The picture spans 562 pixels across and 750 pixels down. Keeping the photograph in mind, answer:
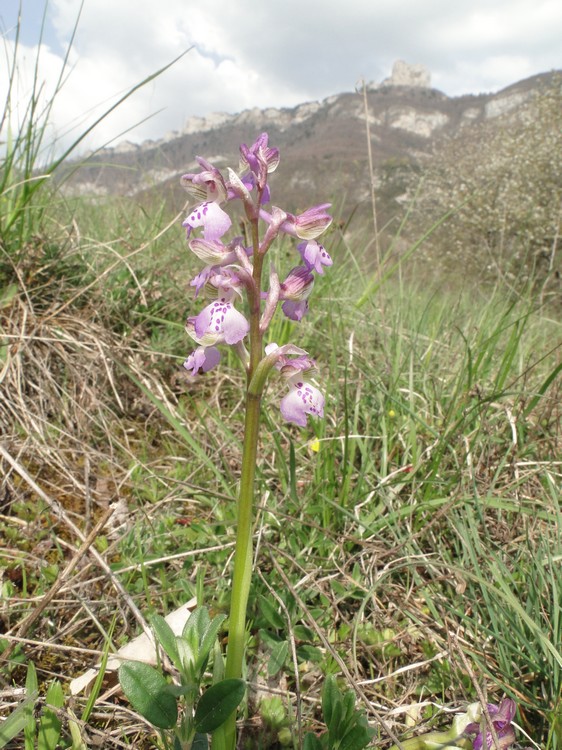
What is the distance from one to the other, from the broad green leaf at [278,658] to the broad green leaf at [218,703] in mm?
413

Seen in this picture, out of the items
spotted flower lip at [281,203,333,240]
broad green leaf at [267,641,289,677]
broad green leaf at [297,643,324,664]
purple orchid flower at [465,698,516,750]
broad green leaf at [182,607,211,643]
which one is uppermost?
spotted flower lip at [281,203,333,240]

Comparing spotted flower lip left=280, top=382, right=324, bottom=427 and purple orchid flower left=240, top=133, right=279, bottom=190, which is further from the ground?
purple orchid flower left=240, top=133, right=279, bottom=190

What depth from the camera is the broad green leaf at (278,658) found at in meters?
1.44

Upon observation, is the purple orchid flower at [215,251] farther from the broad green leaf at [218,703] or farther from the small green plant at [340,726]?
the small green plant at [340,726]

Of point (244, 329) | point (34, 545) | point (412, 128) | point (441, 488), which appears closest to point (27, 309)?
point (34, 545)

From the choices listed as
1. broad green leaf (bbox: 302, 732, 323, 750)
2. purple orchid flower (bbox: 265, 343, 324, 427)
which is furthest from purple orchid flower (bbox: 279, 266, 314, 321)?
broad green leaf (bbox: 302, 732, 323, 750)

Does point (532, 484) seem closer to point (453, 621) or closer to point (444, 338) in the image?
point (453, 621)

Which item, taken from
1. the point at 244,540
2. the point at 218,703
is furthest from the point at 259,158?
the point at 218,703

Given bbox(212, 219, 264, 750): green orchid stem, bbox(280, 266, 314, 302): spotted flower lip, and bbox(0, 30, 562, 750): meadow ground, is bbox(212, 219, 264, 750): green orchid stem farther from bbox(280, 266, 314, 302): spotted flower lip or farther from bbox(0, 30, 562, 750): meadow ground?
bbox(0, 30, 562, 750): meadow ground

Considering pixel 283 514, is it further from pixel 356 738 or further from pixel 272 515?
pixel 356 738

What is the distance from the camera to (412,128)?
452ft

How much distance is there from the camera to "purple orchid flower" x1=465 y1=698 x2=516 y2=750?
1199mm

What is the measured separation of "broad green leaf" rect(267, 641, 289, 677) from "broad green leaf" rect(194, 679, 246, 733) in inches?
16.3

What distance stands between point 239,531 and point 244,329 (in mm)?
453
